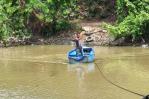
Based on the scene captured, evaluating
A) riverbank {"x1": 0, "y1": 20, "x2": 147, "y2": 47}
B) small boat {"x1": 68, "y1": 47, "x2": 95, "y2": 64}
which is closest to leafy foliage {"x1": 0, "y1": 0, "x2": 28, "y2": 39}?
riverbank {"x1": 0, "y1": 20, "x2": 147, "y2": 47}

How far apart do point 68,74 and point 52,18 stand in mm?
13978

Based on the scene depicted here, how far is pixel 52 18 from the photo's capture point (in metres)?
33.5

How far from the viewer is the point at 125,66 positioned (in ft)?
71.4

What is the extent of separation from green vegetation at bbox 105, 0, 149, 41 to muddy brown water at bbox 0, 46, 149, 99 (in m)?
2.04

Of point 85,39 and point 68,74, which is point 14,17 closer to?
point 85,39

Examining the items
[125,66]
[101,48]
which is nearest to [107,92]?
[125,66]

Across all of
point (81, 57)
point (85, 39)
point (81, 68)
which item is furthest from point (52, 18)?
point (81, 68)

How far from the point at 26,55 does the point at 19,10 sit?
783 cm

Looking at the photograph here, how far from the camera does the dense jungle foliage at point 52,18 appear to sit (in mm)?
30484

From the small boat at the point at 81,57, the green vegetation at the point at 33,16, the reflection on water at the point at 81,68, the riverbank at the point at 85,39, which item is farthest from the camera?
the green vegetation at the point at 33,16

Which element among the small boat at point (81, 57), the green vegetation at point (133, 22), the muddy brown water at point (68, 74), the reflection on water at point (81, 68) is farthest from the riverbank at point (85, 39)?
the reflection on water at point (81, 68)

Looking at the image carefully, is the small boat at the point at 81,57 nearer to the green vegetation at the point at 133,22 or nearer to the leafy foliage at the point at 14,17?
the green vegetation at the point at 133,22

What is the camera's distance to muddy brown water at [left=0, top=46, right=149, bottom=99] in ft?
52.5

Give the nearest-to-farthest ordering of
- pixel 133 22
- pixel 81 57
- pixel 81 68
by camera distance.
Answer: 1. pixel 81 68
2. pixel 81 57
3. pixel 133 22
